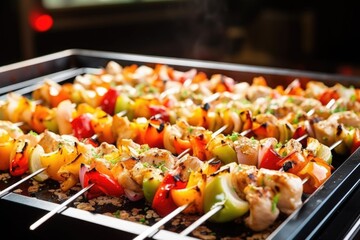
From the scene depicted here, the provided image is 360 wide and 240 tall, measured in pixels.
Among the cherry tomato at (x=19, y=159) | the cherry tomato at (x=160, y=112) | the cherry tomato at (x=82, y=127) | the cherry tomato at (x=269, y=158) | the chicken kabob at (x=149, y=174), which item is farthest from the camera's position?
the cherry tomato at (x=160, y=112)

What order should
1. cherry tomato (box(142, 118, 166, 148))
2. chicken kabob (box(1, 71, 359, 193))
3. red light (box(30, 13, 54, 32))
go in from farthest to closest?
1. red light (box(30, 13, 54, 32))
2. cherry tomato (box(142, 118, 166, 148))
3. chicken kabob (box(1, 71, 359, 193))

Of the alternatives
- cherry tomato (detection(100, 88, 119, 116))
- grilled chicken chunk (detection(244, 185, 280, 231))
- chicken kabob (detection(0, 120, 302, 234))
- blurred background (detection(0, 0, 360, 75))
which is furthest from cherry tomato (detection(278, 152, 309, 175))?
blurred background (detection(0, 0, 360, 75))

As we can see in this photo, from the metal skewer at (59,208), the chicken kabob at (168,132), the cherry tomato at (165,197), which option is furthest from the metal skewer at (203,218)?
the chicken kabob at (168,132)

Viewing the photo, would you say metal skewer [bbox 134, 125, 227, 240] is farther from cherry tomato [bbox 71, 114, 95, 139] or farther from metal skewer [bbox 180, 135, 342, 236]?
cherry tomato [bbox 71, 114, 95, 139]

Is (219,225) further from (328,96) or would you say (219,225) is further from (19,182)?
(328,96)

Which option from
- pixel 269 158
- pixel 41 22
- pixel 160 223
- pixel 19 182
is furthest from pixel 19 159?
pixel 41 22

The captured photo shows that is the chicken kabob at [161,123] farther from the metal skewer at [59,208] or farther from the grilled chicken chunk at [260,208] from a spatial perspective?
the grilled chicken chunk at [260,208]
